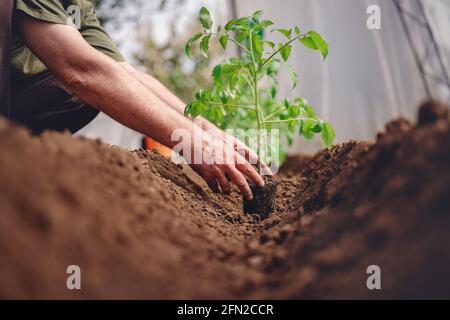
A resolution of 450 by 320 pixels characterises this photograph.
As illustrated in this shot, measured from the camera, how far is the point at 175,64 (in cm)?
563

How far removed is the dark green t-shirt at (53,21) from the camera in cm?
148

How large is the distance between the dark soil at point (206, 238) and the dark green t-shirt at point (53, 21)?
2.45ft

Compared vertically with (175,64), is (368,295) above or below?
below

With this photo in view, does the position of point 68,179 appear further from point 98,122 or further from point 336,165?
point 98,122

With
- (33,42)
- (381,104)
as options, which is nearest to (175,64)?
(381,104)

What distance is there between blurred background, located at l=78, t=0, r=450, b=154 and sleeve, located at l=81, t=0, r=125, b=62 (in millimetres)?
2067

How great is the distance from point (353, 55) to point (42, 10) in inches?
126

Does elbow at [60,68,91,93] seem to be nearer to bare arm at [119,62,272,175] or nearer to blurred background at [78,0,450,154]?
bare arm at [119,62,272,175]

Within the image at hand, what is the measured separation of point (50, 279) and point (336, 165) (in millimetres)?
1146

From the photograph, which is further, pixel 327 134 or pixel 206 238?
pixel 327 134

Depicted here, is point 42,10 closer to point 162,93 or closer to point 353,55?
point 162,93

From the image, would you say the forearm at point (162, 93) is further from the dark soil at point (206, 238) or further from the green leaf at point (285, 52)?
the dark soil at point (206, 238)

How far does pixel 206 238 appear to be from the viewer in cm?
103

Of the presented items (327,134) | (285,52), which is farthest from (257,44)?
(327,134)
